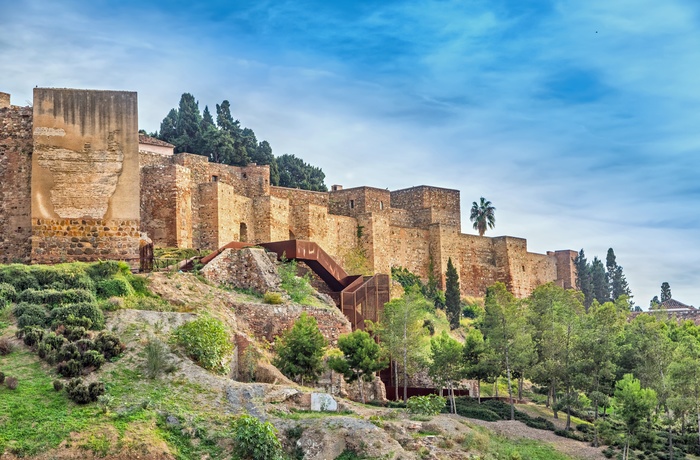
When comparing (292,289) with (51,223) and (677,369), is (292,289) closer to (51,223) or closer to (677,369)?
(51,223)

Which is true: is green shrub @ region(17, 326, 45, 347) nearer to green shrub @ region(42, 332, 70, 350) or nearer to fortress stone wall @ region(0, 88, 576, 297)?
green shrub @ region(42, 332, 70, 350)

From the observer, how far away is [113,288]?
2694 centimetres

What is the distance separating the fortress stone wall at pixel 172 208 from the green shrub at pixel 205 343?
212 inches

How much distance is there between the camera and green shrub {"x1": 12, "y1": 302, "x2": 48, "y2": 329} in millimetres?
24344

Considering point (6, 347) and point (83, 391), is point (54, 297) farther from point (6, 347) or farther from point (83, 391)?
point (83, 391)

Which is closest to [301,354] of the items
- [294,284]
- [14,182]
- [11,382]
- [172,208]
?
[294,284]

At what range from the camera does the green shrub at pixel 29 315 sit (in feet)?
79.9

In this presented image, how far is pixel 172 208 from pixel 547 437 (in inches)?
792

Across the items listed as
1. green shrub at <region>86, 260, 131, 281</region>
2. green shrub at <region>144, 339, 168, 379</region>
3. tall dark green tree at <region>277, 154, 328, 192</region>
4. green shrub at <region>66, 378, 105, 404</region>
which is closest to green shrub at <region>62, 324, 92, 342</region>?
green shrub at <region>144, 339, 168, 379</region>

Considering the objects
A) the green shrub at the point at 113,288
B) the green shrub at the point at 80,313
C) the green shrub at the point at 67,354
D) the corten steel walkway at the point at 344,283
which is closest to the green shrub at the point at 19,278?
the green shrub at the point at 113,288

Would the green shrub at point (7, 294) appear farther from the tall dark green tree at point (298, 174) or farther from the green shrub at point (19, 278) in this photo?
the tall dark green tree at point (298, 174)

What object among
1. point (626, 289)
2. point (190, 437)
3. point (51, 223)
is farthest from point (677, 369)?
point (626, 289)

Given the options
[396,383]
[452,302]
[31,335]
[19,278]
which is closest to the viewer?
[31,335]

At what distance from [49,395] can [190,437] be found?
135 inches
